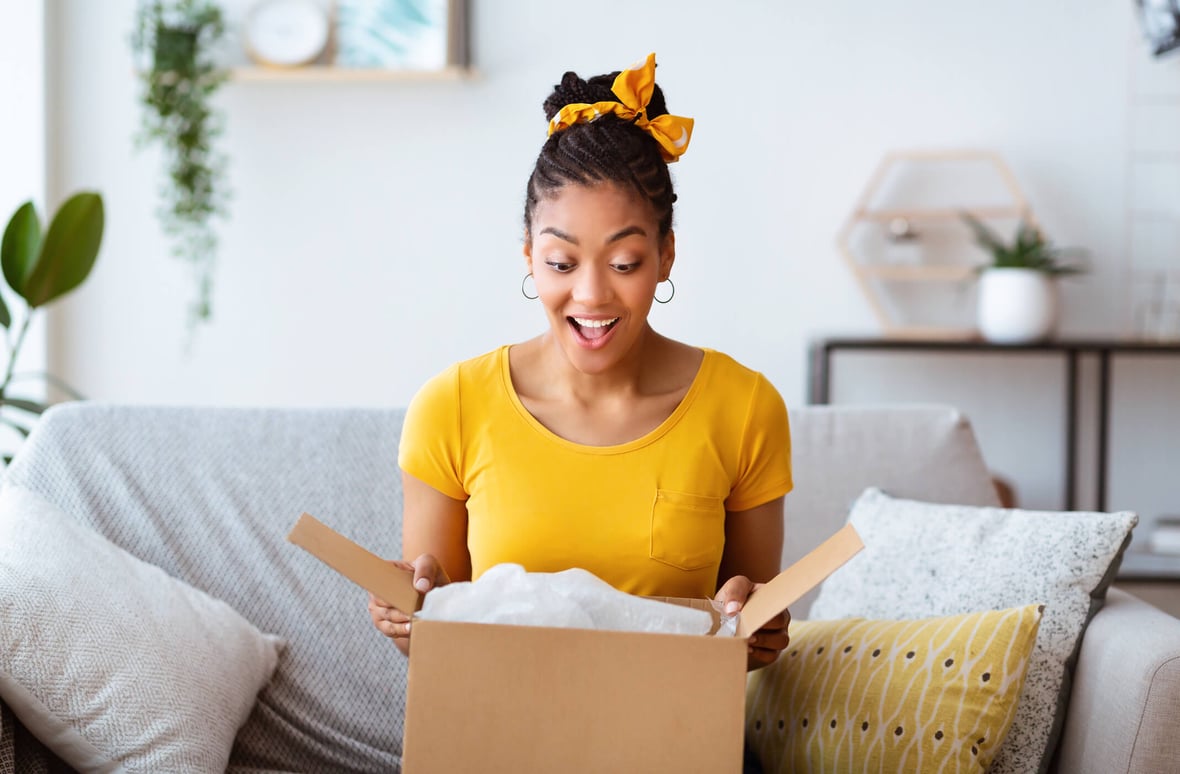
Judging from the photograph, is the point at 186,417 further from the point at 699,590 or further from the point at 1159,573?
the point at 1159,573

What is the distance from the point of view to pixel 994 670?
1.45 meters

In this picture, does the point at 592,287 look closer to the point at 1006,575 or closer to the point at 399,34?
the point at 1006,575

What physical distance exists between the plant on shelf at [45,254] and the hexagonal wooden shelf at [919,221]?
1.90 meters

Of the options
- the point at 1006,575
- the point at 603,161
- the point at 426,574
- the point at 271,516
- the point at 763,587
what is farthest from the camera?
the point at 271,516

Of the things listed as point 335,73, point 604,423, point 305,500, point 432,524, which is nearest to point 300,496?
point 305,500

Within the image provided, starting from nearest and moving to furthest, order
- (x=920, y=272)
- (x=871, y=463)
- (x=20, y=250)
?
(x=871, y=463)
(x=20, y=250)
(x=920, y=272)

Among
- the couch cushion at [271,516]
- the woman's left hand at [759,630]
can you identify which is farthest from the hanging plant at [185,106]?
the woman's left hand at [759,630]

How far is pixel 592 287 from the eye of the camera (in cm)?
132

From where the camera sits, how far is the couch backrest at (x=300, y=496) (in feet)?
5.77

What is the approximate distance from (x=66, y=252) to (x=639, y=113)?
62.8 inches

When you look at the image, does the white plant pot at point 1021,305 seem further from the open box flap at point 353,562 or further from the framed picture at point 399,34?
the open box flap at point 353,562

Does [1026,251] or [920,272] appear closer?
[1026,251]

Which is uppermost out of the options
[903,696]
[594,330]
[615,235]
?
[615,235]

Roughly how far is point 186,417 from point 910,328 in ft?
6.71
